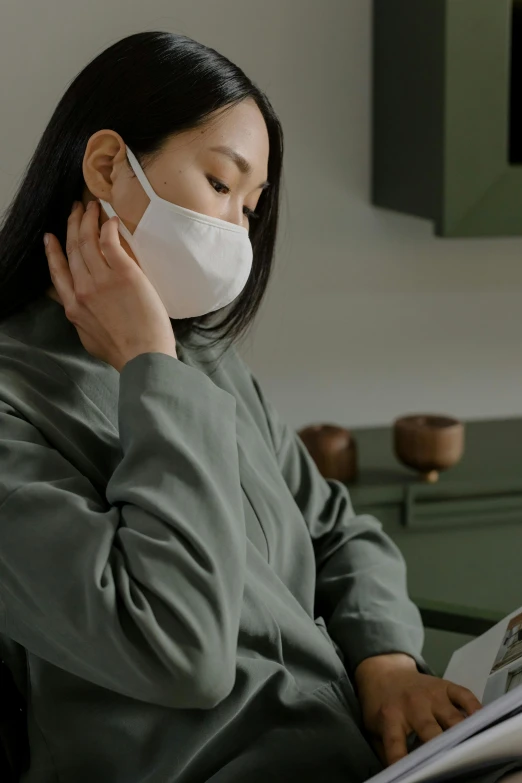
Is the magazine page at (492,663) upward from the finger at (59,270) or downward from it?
downward

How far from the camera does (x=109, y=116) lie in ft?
3.51

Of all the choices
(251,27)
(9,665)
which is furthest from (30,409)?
(251,27)

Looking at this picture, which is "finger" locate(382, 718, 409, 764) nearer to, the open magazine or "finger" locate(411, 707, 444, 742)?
"finger" locate(411, 707, 444, 742)

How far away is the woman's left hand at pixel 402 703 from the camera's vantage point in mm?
1060

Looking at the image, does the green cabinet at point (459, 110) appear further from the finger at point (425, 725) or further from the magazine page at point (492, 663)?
the finger at point (425, 725)

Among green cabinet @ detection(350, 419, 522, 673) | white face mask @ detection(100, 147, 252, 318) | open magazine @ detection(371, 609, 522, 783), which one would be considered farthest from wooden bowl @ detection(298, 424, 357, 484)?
open magazine @ detection(371, 609, 522, 783)

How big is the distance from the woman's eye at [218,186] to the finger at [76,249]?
149 millimetres

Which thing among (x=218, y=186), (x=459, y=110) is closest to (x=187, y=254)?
(x=218, y=186)

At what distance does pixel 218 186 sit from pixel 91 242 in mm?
156

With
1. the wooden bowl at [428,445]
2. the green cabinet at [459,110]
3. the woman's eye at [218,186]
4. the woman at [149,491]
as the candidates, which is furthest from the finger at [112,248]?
the wooden bowl at [428,445]

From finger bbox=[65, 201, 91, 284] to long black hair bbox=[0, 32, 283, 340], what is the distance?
0.08 ft

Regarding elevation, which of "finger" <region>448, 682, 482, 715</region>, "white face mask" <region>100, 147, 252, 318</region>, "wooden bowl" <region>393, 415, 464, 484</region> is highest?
"white face mask" <region>100, 147, 252, 318</region>

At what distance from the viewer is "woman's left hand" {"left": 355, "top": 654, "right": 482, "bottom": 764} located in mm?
1060

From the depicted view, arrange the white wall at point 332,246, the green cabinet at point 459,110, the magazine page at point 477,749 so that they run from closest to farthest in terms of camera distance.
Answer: the magazine page at point 477,749 → the green cabinet at point 459,110 → the white wall at point 332,246
